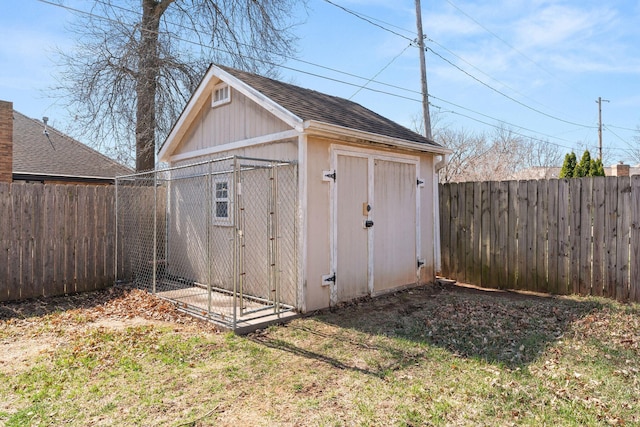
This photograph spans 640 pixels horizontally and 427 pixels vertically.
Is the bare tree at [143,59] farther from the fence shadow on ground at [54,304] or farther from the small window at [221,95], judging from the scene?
the fence shadow on ground at [54,304]

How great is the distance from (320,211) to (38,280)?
484cm

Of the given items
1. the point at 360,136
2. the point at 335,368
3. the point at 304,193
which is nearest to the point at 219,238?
the point at 304,193

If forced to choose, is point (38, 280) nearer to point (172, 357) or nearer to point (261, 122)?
point (172, 357)

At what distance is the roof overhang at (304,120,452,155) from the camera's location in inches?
215

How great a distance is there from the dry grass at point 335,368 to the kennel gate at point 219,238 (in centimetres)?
68

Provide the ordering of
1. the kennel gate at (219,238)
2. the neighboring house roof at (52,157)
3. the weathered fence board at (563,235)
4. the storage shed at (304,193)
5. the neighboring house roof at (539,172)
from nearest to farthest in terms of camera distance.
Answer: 1. the kennel gate at (219,238)
2. the storage shed at (304,193)
3. the weathered fence board at (563,235)
4. the neighboring house roof at (52,157)
5. the neighboring house roof at (539,172)

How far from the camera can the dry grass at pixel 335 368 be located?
2.92m

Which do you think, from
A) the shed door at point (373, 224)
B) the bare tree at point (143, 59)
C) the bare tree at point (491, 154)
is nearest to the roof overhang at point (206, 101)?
the shed door at point (373, 224)

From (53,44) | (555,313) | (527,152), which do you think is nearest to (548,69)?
(527,152)

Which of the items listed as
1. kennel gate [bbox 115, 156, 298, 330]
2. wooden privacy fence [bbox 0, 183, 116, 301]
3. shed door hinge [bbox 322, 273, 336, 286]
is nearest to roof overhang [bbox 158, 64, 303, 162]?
kennel gate [bbox 115, 156, 298, 330]

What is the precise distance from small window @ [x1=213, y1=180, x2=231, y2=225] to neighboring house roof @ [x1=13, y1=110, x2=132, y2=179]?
8286 millimetres

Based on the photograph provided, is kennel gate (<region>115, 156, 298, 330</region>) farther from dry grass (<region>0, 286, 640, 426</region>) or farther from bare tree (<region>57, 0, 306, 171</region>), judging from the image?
bare tree (<region>57, 0, 306, 171</region>)

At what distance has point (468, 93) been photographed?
18.2 meters

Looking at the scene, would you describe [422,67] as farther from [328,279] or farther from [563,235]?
[328,279]
